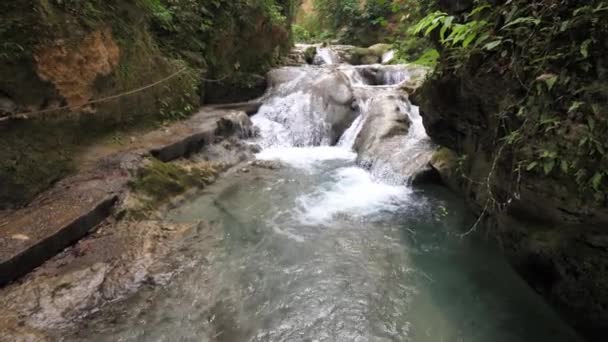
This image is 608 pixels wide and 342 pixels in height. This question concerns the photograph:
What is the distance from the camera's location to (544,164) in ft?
6.95

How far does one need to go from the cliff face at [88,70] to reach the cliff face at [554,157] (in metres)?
5.07

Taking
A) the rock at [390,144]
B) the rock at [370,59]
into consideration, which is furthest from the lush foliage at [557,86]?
the rock at [370,59]

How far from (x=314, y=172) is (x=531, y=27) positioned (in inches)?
186

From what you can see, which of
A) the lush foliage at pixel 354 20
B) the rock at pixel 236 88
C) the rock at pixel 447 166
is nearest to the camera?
the rock at pixel 447 166

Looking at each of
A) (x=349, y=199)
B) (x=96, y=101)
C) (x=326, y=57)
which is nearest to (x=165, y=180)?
(x=96, y=101)

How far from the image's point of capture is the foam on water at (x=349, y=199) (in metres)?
5.07

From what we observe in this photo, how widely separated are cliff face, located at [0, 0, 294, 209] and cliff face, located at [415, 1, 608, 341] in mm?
5072

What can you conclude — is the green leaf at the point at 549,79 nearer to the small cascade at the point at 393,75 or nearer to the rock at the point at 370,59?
the small cascade at the point at 393,75

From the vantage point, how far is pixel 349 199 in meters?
5.57

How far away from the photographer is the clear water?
2.85 m

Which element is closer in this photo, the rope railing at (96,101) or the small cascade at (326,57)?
the rope railing at (96,101)

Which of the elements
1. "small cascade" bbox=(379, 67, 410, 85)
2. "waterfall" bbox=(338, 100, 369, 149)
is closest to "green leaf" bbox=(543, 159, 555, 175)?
"waterfall" bbox=(338, 100, 369, 149)

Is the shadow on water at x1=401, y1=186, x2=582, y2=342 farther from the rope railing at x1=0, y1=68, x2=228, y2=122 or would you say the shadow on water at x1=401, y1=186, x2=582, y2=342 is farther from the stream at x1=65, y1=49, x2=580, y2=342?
the rope railing at x1=0, y1=68, x2=228, y2=122

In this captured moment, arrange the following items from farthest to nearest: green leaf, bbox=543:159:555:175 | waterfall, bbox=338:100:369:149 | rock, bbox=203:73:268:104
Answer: rock, bbox=203:73:268:104, waterfall, bbox=338:100:369:149, green leaf, bbox=543:159:555:175
